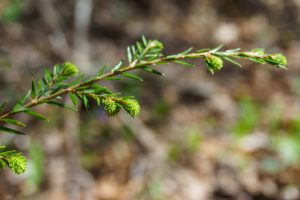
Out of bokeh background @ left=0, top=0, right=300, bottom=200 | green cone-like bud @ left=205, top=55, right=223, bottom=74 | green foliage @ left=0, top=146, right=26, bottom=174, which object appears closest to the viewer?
green foliage @ left=0, top=146, right=26, bottom=174

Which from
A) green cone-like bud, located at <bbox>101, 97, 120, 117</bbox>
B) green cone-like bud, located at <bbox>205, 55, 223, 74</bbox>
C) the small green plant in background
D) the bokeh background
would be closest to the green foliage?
the small green plant in background

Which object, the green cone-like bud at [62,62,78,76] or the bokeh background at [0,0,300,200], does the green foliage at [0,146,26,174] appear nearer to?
the green cone-like bud at [62,62,78,76]

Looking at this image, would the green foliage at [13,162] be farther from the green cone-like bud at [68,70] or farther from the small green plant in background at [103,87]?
the green cone-like bud at [68,70]

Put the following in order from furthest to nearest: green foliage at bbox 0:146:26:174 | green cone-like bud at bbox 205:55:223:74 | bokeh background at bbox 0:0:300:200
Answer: bokeh background at bbox 0:0:300:200 → green cone-like bud at bbox 205:55:223:74 → green foliage at bbox 0:146:26:174

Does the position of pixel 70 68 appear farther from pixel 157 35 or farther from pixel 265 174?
pixel 157 35

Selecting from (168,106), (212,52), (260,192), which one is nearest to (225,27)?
(168,106)

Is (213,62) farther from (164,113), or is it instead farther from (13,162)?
(164,113)
